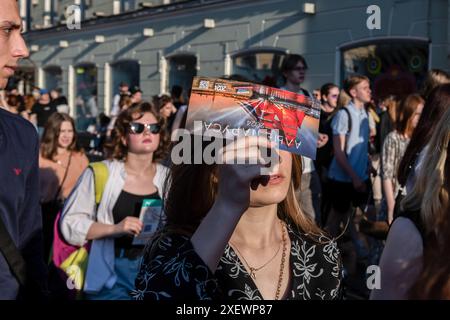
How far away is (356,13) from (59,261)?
862cm

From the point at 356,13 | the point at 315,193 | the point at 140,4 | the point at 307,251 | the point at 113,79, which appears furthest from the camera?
the point at 113,79

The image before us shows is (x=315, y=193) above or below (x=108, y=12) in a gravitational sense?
below

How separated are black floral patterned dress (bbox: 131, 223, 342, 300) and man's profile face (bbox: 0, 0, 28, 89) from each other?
0.81m

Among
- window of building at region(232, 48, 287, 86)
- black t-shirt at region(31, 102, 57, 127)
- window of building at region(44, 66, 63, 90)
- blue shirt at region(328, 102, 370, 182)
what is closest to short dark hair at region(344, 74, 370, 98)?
blue shirt at region(328, 102, 370, 182)

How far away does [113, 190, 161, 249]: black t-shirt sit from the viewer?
360 cm

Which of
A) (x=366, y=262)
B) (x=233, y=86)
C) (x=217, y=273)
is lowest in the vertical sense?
(x=366, y=262)

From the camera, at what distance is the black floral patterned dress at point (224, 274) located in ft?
5.57

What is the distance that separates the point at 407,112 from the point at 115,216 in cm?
254

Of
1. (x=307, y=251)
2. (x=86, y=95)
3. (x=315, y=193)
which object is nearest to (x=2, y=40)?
(x=307, y=251)

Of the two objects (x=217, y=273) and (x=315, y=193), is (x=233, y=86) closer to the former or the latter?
(x=217, y=273)

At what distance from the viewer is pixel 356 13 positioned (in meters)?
11.2

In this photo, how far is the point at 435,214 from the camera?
69.8 inches

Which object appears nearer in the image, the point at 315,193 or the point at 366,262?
the point at 315,193

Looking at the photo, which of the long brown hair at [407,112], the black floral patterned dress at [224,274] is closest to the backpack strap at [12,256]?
the black floral patterned dress at [224,274]
